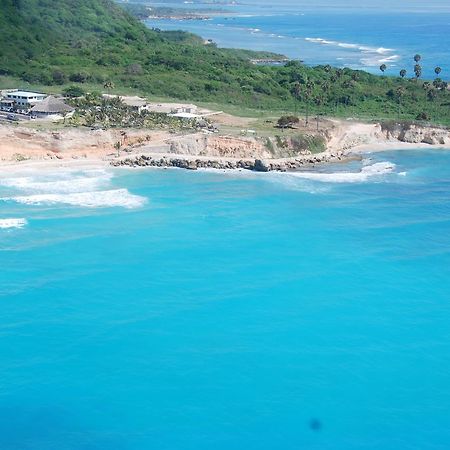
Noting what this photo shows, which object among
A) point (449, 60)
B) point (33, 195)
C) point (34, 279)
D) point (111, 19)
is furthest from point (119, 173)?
point (449, 60)

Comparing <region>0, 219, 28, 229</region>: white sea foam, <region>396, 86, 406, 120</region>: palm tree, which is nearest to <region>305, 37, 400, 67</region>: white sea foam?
<region>396, 86, 406, 120</region>: palm tree

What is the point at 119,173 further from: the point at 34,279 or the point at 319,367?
the point at 319,367

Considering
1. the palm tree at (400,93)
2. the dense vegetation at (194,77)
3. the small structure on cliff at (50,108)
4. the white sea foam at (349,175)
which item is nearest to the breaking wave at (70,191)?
the small structure on cliff at (50,108)

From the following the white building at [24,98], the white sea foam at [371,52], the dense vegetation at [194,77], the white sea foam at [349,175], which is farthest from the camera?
the white sea foam at [371,52]

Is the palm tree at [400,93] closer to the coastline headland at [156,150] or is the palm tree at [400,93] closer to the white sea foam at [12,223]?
the coastline headland at [156,150]

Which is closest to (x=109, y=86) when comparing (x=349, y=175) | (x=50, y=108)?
(x=50, y=108)

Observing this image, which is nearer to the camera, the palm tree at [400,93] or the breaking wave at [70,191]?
the breaking wave at [70,191]
